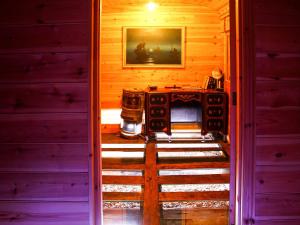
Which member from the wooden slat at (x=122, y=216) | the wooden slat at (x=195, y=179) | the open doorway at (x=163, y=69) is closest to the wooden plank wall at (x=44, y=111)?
the wooden slat at (x=122, y=216)

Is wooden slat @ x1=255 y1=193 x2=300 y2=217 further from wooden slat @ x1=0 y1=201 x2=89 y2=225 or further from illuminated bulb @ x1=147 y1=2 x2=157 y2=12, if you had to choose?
illuminated bulb @ x1=147 y1=2 x2=157 y2=12

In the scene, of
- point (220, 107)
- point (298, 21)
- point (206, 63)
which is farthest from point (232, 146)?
point (206, 63)

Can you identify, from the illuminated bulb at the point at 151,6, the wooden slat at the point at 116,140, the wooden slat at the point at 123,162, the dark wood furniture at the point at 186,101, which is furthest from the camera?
the illuminated bulb at the point at 151,6

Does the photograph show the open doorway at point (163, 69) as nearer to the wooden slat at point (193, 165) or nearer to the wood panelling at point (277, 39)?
the wooden slat at point (193, 165)

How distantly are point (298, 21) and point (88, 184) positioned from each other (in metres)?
1.65

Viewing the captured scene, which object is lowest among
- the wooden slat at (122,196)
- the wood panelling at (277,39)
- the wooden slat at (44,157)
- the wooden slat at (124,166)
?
the wooden slat at (122,196)

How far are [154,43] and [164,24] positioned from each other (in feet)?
1.27

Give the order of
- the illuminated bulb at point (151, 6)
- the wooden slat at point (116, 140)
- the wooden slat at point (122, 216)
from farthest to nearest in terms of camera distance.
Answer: the illuminated bulb at point (151, 6) → the wooden slat at point (116, 140) → the wooden slat at point (122, 216)

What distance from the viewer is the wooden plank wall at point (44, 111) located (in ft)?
6.88

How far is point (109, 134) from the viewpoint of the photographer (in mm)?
6238

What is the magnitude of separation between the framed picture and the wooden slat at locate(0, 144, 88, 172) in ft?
13.8

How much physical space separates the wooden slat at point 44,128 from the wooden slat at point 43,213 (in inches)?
16.1

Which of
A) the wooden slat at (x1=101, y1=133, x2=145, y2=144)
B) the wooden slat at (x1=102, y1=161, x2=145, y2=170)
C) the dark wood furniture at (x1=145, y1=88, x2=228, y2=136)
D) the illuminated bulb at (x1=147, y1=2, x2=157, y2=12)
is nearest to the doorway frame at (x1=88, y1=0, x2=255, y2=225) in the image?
the wooden slat at (x1=102, y1=161, x2=145, y2=170)

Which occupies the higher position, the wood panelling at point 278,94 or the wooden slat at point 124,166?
the wood panelling at point 278,94
